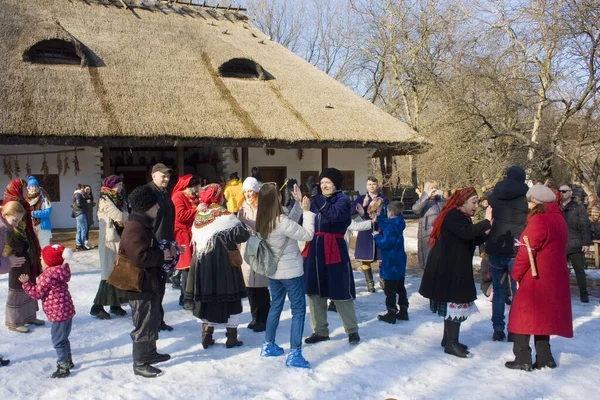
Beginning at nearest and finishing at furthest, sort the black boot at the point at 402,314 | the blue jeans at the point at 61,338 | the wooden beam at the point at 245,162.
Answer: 1. the blue jeans at the point at 61,338
2. the black boot at the point at 402,314
3. the wooden beam at the point at 245,162

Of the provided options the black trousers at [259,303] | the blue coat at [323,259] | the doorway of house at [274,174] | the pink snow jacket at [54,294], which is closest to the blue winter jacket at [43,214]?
the pink snow jacket at [54,294]

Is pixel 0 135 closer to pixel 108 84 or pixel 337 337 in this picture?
pixel 108 84

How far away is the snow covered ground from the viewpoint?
12.0 ft

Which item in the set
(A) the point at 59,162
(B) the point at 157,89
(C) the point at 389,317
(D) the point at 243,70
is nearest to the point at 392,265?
(C) the point at 389,317

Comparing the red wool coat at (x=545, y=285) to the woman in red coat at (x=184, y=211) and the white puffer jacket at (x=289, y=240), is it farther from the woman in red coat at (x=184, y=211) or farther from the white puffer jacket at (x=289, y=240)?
the woman in red coat at (x=184, y=211)

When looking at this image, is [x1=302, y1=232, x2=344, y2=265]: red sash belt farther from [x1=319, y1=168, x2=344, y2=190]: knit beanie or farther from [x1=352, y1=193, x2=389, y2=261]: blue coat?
[x1=352, y1=193, x2=389, y2=261]: blue coat

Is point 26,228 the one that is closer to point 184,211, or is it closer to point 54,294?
point 54,294

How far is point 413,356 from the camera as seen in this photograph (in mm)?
4426

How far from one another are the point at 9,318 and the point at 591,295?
707cm

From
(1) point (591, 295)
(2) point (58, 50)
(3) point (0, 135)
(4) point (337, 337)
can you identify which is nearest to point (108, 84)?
(2) point (58, 50)

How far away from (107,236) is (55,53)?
1119cm

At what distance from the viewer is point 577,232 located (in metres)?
6.54

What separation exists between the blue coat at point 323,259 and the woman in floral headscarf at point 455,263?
76cm

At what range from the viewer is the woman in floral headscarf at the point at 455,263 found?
4.32m
